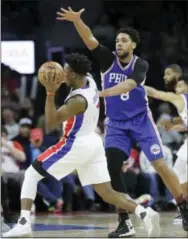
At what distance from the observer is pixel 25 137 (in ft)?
36.4

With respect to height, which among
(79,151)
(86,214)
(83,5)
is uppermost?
(83,5)

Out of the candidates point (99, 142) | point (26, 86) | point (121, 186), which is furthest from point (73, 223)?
point (26, 86)

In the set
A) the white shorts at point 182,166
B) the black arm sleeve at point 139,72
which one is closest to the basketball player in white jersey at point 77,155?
the black arm sleeve at point 139,72

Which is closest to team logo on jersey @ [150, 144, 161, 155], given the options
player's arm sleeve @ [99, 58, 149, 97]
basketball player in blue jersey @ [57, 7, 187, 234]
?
basketball player in blue jersey @ [57, 7, 187, 234]

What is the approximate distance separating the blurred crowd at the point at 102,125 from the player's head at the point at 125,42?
3.04m

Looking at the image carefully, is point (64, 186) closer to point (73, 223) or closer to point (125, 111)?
point (73, 223)

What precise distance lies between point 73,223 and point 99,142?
225cm

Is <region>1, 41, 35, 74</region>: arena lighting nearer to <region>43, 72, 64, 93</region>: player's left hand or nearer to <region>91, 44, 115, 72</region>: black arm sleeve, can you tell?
<region>91, 44, 115, 72</region>: black arm sleeve

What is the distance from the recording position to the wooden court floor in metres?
6.88

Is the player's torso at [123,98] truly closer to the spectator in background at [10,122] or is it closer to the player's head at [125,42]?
the player's head at [125,42]

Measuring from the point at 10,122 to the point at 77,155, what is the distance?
17.9ft

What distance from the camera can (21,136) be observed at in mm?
11094

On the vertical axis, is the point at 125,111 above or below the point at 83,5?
below

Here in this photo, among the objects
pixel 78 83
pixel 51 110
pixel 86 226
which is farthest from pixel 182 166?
pixel 51 110
